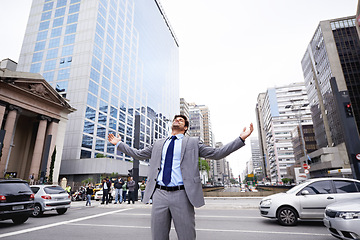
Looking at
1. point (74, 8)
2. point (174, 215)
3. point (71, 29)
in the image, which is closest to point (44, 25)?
point (74, 8)

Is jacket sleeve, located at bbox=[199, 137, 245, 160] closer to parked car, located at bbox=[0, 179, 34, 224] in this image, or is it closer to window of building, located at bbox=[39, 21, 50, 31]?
parked car, located at bbox=[0, 179, 34, 224]

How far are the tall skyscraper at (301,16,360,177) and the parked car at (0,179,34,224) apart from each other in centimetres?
5850

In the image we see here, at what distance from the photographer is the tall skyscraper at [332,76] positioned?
50.2 metres

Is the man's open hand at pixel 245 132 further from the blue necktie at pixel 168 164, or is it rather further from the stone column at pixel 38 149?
the stone column at pixel 38 149

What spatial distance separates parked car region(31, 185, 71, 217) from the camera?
10070 mm

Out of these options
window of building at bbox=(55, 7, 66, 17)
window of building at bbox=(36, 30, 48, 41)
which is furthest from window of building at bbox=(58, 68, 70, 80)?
window of building at bbox=(55, 7, 66, 17)

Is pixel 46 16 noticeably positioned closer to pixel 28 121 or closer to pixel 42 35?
pixel 42 35

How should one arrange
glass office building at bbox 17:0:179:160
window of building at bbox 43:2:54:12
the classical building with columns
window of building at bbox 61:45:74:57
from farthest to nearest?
window of building at bbox 43:2:54:12
window of building at bbox 61:45:74:57
glass office building at bbox 17:0:179:160
the classical building with columns

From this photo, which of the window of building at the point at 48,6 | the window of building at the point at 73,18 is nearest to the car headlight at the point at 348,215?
the window of building at the point at 73,18

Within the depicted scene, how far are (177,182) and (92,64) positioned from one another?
51.1 meters

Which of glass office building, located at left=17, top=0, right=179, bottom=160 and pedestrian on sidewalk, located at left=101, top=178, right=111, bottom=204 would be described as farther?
glass office building, located at left=17, top=0, right=179, bottom=160

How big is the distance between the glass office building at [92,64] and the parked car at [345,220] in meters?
38.7

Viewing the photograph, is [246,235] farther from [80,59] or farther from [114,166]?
[80,59]

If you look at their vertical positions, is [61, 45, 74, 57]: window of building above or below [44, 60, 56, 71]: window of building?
above
